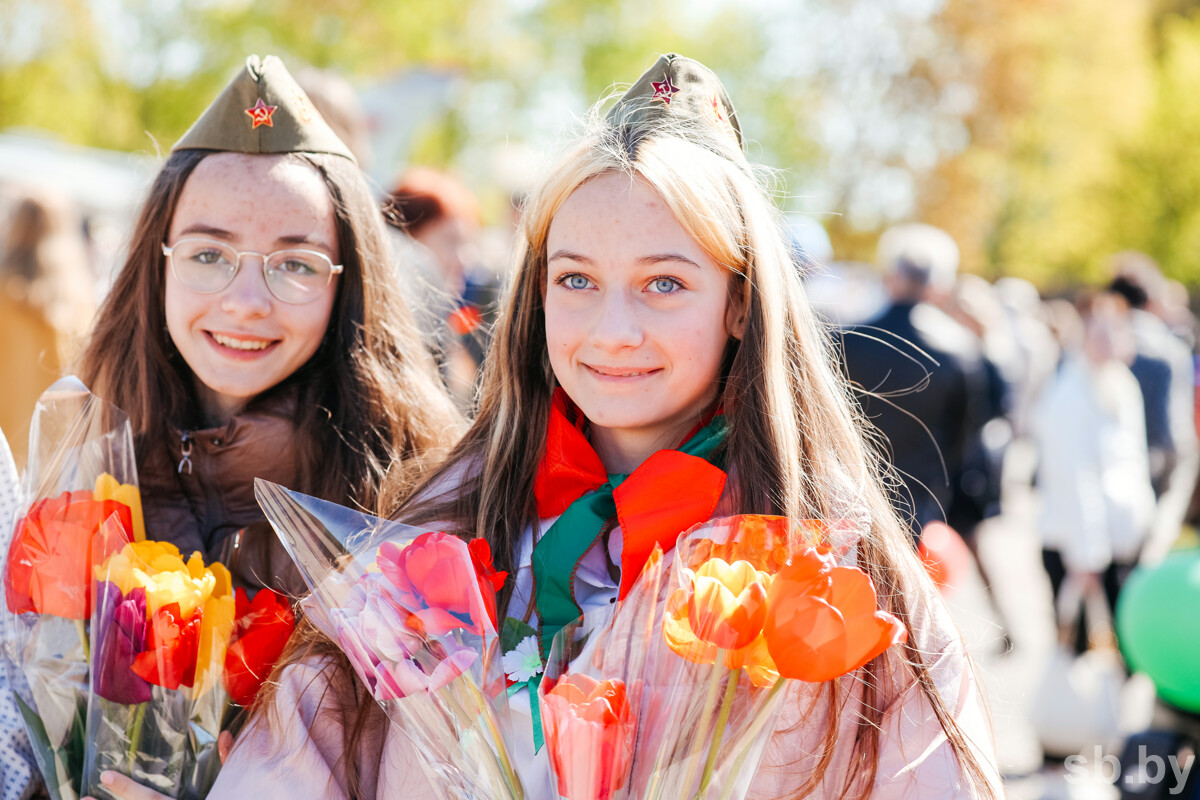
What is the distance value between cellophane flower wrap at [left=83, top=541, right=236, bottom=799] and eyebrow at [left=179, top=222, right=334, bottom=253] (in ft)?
2.28

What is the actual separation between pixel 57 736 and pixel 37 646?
0.50ft

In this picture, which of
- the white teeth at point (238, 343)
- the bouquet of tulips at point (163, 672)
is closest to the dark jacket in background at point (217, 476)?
the white teeth at point (238, 343)

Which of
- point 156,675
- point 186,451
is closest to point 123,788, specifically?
point 156,675

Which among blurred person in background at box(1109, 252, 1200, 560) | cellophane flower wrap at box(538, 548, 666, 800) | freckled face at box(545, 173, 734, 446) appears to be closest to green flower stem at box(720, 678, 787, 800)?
cellophane flower wrap at box(538, 548, 666, 800)

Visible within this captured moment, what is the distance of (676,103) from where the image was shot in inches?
73.9

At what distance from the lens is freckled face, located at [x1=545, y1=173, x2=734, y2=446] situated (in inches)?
66.4

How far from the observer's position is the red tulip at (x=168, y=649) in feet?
5.41

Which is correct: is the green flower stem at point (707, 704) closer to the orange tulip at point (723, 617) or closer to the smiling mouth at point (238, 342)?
the orange tulip at point (723, 617)

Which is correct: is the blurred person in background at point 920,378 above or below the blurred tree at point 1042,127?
below

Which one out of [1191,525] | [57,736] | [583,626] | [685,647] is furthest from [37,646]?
[1191,525]

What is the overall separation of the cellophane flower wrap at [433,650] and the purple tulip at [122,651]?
13.2 inches

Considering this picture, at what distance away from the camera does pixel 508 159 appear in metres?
6.33

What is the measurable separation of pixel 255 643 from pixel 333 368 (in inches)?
29.2

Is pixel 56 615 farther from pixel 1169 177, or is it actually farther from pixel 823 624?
pixel 1169 177
